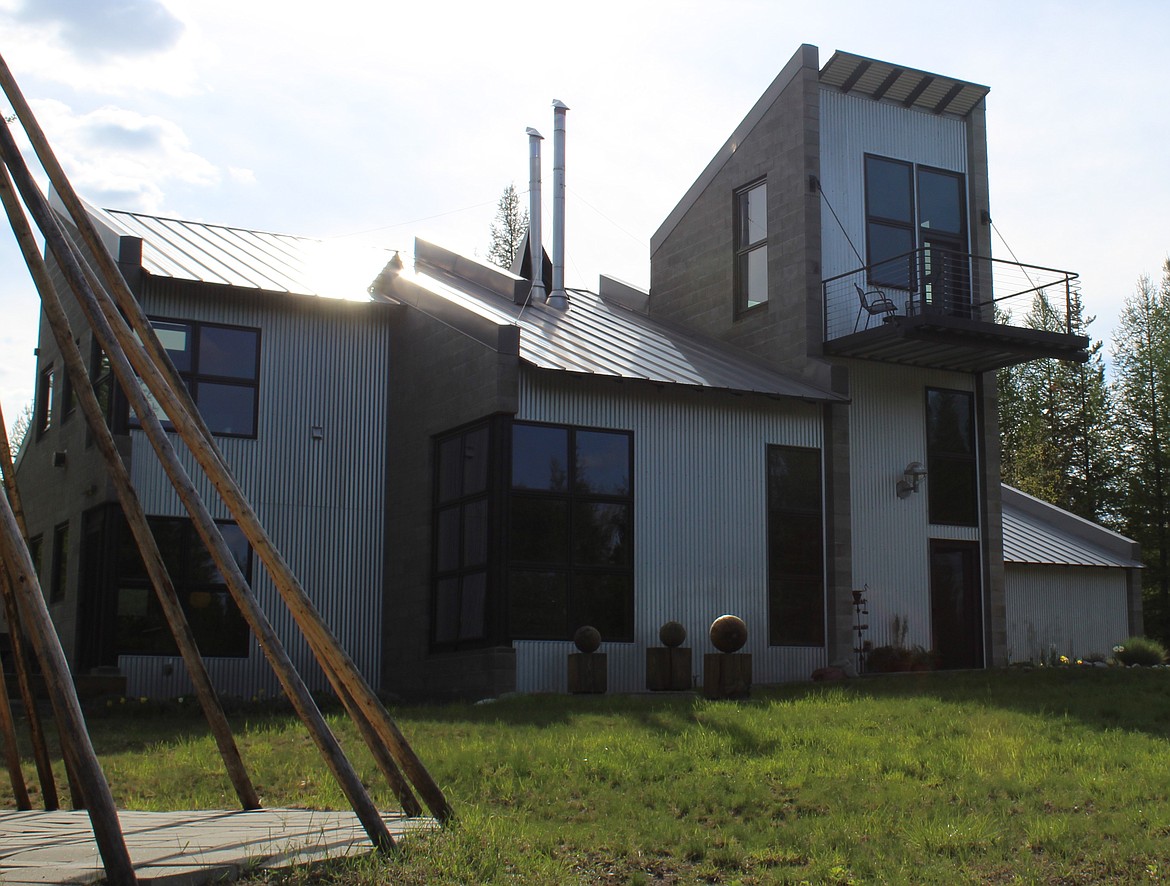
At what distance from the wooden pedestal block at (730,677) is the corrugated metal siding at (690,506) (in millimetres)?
2477

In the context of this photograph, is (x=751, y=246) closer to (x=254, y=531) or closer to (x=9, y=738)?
(x=9, y=738)

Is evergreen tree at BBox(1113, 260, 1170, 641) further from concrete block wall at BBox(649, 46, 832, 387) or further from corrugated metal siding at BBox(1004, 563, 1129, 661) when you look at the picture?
concrete block wall at BBox(649, 46, 832, 387)

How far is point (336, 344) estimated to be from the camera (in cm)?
2059

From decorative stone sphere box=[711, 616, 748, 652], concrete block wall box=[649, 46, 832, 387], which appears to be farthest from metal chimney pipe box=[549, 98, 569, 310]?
decorative stone sphere box=[711, 616, 748, 652]

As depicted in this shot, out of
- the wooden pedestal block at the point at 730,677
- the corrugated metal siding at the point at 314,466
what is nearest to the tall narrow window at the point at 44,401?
the corrugated metal siding at the point at 314,466

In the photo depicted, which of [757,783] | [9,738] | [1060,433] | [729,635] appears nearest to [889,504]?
[729,635]

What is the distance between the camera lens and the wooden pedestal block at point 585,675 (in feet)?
56.5

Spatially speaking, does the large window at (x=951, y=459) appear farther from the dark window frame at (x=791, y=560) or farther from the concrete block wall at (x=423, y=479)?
the concrete block wall at (x=423, y=479)

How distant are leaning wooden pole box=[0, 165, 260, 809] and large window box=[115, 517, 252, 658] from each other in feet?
35.4

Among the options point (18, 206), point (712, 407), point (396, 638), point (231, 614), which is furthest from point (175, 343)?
point (18, 206)

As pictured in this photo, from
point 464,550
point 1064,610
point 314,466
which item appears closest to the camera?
point 464,550

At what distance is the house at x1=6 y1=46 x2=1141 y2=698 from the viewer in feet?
60.1

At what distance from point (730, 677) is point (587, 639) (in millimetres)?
2271

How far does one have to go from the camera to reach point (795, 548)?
1998 cm
